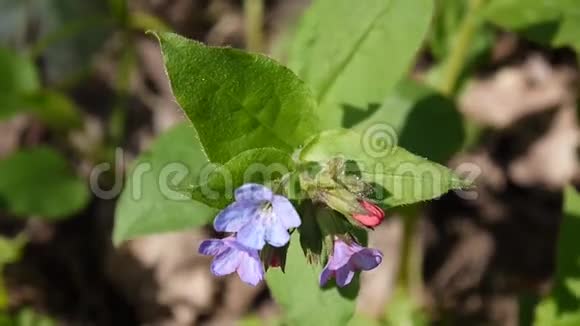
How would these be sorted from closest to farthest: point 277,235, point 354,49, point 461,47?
point 277,235, point 354,49, point 461,47

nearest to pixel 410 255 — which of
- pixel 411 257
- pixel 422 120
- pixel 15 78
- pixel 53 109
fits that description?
pixel 411 257

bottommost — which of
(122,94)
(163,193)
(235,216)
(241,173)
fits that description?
(235,216)

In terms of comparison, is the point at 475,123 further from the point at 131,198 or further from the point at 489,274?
the point at 131,198

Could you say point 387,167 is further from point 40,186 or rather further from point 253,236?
point 40,186

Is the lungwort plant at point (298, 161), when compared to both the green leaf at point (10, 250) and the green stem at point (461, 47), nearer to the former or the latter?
the green stem at point (461, 47)

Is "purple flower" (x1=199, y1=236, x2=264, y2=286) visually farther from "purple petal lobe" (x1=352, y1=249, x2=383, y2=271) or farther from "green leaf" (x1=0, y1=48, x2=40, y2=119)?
"green leaf" (x1=0, y1=48, x2=40, y2=119)

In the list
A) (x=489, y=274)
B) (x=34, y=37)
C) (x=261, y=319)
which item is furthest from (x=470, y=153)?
(x=34, y=37)

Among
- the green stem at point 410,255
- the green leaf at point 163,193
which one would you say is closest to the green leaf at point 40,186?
→ the green leaf at point 163,193
